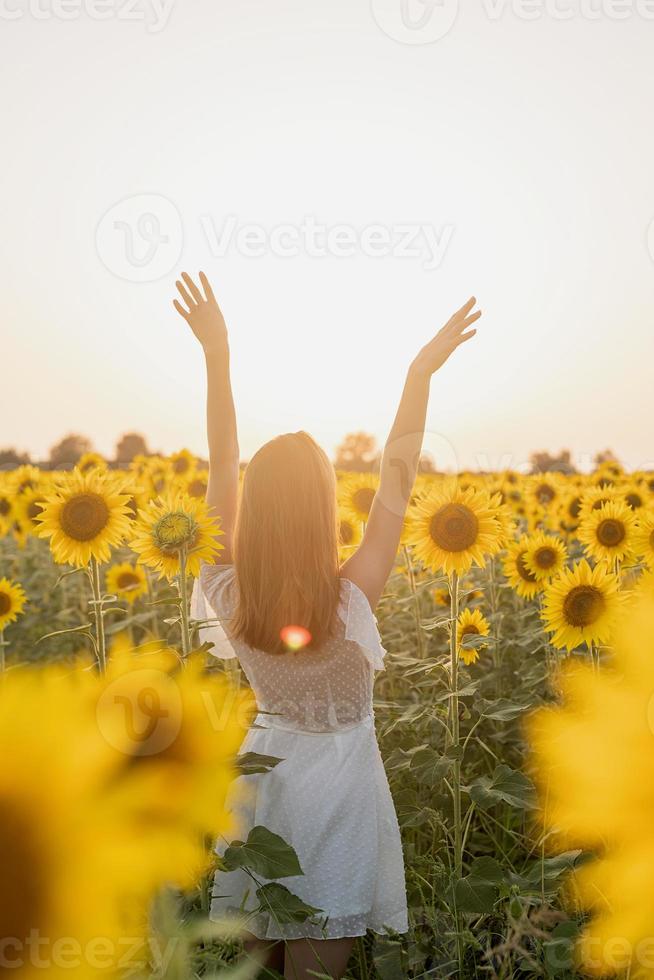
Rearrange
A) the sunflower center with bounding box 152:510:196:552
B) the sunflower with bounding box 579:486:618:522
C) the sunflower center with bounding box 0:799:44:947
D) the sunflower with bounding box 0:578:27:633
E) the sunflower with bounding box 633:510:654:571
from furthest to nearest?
the sunflower with bounding box 579:486:618:522, the sunflower with bounding box 0:578:27:633, the sunflower with bounding box 633:510:654:571, the sunflower center with bounding box 152:510:196:552, the sunflower center with bounding box 0:799:44:947

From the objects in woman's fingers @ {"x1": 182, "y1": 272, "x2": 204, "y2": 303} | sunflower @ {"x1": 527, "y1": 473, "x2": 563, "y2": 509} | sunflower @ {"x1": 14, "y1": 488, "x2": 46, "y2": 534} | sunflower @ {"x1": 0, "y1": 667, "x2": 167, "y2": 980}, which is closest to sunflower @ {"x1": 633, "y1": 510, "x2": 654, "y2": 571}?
woman's fingers @ {"x1": 182, "y1": 272, "x2": 204, "y2": 303}

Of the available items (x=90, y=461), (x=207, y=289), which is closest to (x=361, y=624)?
(x=207, y=289)

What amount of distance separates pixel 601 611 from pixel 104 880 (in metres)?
3.73

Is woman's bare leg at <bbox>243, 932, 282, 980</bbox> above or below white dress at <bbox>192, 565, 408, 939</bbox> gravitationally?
below

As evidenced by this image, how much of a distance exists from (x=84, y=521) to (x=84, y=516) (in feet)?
0.08

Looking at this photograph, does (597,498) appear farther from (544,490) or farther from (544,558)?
(544,490)

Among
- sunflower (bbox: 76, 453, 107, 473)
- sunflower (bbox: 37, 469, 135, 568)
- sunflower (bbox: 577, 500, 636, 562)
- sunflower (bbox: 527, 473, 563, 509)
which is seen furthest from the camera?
sunflower (bbox: 527, 473, 563, 509)

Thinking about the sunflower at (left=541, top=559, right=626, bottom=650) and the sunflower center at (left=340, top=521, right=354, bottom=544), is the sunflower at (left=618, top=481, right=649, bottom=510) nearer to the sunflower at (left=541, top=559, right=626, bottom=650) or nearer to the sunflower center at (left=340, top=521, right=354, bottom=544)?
the sunflower center at (left=340, top=521, right=354, bottom=544)

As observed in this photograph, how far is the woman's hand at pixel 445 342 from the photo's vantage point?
2.85 m

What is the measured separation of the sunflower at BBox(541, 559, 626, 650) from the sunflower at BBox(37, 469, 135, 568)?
6.73 ft

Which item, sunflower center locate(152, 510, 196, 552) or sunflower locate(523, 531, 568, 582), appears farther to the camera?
sunflower locate(523, 531, 568, 582)

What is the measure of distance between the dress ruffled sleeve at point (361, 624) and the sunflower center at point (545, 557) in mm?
2593

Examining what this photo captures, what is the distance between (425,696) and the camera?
15.1ft

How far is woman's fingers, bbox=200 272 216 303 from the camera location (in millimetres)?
3170
